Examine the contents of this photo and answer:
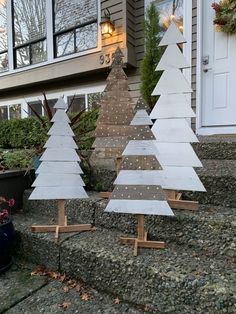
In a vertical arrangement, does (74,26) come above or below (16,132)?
above

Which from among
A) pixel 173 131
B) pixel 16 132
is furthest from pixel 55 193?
pixel 16 132

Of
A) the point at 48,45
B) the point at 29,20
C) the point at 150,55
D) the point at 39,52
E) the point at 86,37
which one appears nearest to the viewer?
the point at 150,55

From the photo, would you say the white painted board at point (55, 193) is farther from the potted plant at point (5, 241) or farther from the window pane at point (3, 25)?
the window pane at point (3, 25)

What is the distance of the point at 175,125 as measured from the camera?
1.77 m

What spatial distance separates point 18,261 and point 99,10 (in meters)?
4.36

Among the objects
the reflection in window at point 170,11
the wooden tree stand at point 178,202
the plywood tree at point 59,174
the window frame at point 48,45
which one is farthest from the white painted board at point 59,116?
the window frame at point 48,45

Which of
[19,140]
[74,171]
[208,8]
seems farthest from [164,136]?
[19,140]

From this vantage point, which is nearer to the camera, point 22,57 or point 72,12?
point 72,12

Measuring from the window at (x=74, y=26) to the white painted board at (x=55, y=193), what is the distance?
3.71 m

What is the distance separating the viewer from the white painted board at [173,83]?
175cm

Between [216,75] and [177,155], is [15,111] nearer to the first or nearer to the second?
[216,75]

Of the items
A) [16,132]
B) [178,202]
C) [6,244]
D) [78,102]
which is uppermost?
[78,102]

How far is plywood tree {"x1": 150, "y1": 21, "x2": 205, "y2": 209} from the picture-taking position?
1742mm

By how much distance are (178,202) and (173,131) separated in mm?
464
